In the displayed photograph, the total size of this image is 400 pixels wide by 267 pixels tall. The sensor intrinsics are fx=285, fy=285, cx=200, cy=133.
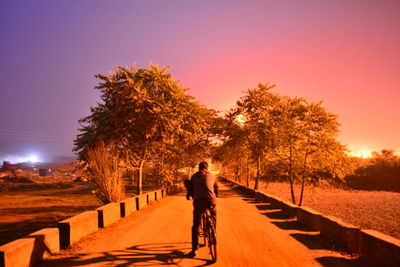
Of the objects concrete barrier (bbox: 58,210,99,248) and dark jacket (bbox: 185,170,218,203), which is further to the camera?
concrete barrier (bbox: 58,210,99,248)

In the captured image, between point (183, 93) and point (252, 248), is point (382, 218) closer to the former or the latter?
point (183, 93)

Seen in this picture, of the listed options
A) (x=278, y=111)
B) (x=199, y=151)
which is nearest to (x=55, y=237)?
(x=278, y=111)

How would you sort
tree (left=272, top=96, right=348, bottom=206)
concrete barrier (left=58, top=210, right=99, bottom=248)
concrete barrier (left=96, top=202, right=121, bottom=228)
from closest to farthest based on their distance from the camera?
concrete barrier (left=58, top=210, right=99, bottom=248), concrete barrier (left=96, top=202, right=121, bottom=228), tree (left=272, top=96, right=348, bottom=206)

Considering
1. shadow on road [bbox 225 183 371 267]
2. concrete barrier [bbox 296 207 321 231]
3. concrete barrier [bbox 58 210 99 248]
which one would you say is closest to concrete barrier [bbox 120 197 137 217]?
concrete barrier [bbox 58 210 99 248]

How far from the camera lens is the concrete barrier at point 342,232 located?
7.21m

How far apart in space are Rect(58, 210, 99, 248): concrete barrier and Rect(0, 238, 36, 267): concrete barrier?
4.29 feet

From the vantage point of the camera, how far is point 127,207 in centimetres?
1218

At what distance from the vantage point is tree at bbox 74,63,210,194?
14961 millimetres

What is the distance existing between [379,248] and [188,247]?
4229 millimetres

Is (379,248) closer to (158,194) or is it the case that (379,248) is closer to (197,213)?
(197,213)

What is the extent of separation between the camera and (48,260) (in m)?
6.15

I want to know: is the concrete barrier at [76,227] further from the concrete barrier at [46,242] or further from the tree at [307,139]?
the tree at [307,139]

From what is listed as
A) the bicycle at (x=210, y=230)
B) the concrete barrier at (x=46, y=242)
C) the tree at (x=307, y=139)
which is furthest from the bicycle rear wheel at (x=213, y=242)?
the tree at (x=307, y=139)

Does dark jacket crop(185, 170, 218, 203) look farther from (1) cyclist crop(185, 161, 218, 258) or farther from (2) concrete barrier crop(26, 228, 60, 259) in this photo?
(2) concrete barrier crop(26, 228, 60, 259)
